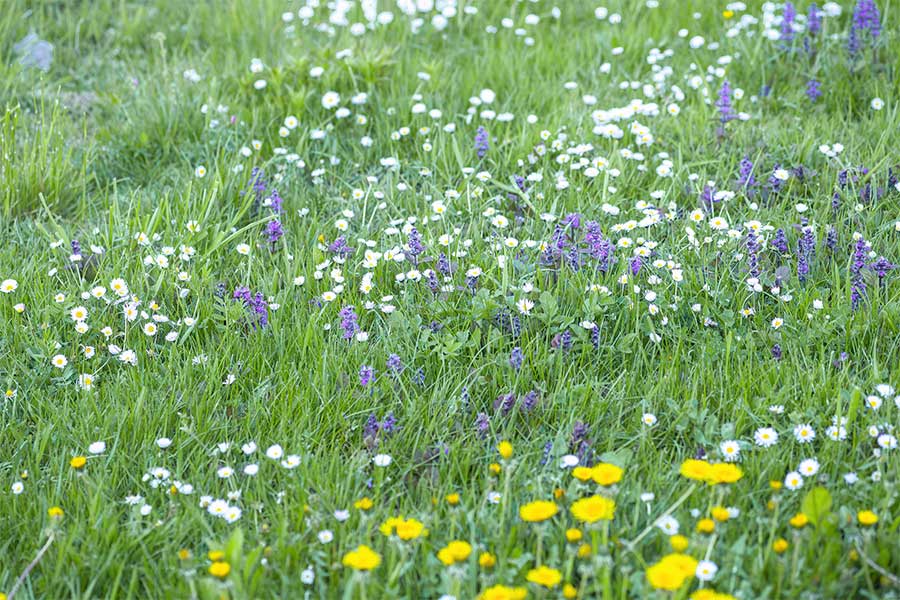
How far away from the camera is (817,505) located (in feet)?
7.86

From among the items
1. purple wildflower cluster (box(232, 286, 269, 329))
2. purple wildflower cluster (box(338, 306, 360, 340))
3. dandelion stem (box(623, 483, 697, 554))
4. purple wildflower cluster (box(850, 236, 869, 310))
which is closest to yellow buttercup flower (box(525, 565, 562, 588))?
dandelion stem (box(623, 483, 697, 554))

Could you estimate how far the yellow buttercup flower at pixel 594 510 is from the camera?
2.31 meters

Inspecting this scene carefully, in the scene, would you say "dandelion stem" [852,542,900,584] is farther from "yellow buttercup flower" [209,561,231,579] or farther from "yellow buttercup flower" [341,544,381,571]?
"yellow buttercup flower" [209,561,231,579]

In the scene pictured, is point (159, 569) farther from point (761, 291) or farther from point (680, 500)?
point (761, 291)

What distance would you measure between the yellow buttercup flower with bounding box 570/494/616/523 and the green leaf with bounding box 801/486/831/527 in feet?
1.56

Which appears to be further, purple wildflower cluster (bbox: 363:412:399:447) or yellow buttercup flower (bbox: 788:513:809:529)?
purple wildflower cluster (bbox: 363:412:399:447)

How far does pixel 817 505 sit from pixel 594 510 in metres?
0.55

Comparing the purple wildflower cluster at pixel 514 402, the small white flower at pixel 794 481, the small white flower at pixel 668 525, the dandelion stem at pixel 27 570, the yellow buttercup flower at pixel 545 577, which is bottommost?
the dandelion stem at pixel 27 570

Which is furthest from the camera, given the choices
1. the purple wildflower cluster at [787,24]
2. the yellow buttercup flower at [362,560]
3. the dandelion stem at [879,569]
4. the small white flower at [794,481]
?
the purple wildflower cluster at [787,24]

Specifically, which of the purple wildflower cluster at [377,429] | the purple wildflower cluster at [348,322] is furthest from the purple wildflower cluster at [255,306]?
the purple wildflower cluster at [377,429]

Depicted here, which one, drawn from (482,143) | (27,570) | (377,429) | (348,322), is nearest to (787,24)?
(482,143)

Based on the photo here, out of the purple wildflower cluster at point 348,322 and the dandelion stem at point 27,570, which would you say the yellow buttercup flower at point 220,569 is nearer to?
the dandelion stem at point 27,570

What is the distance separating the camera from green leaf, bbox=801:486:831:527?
2.38 metres

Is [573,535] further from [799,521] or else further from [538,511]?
[799,521]
